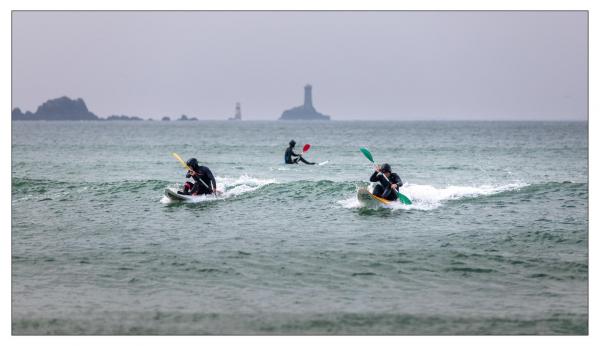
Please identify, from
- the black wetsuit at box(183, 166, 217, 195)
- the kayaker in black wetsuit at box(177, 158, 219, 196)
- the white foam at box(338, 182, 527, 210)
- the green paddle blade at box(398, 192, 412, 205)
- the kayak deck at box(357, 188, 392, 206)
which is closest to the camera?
the kayak deck at box(357, 188, 392, 206)

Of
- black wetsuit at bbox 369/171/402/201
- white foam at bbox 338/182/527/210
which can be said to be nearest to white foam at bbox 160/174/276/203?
white foam at bbox 338/182/527/210

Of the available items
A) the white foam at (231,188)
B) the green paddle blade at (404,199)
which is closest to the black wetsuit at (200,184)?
the white foam at (231,188)

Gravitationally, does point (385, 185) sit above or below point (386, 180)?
below

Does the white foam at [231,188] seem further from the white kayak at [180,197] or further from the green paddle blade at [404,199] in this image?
the green paddle blade at [404,199]

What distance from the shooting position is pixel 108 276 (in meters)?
12.7

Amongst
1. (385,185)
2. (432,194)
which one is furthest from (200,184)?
(432,194)

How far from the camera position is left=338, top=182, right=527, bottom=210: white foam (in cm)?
2064

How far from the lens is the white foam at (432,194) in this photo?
20641 millimetres

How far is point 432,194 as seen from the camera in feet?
77.4

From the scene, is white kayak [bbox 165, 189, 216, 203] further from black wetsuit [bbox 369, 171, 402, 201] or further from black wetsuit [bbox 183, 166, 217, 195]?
black wetsuit [bbox 369, 171, 402, 201]

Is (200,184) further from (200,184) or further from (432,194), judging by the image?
(432,194)

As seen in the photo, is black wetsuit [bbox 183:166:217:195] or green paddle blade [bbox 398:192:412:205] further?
black wetsuit [bbox 183:166:217:195]

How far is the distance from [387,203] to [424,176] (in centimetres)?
1372
